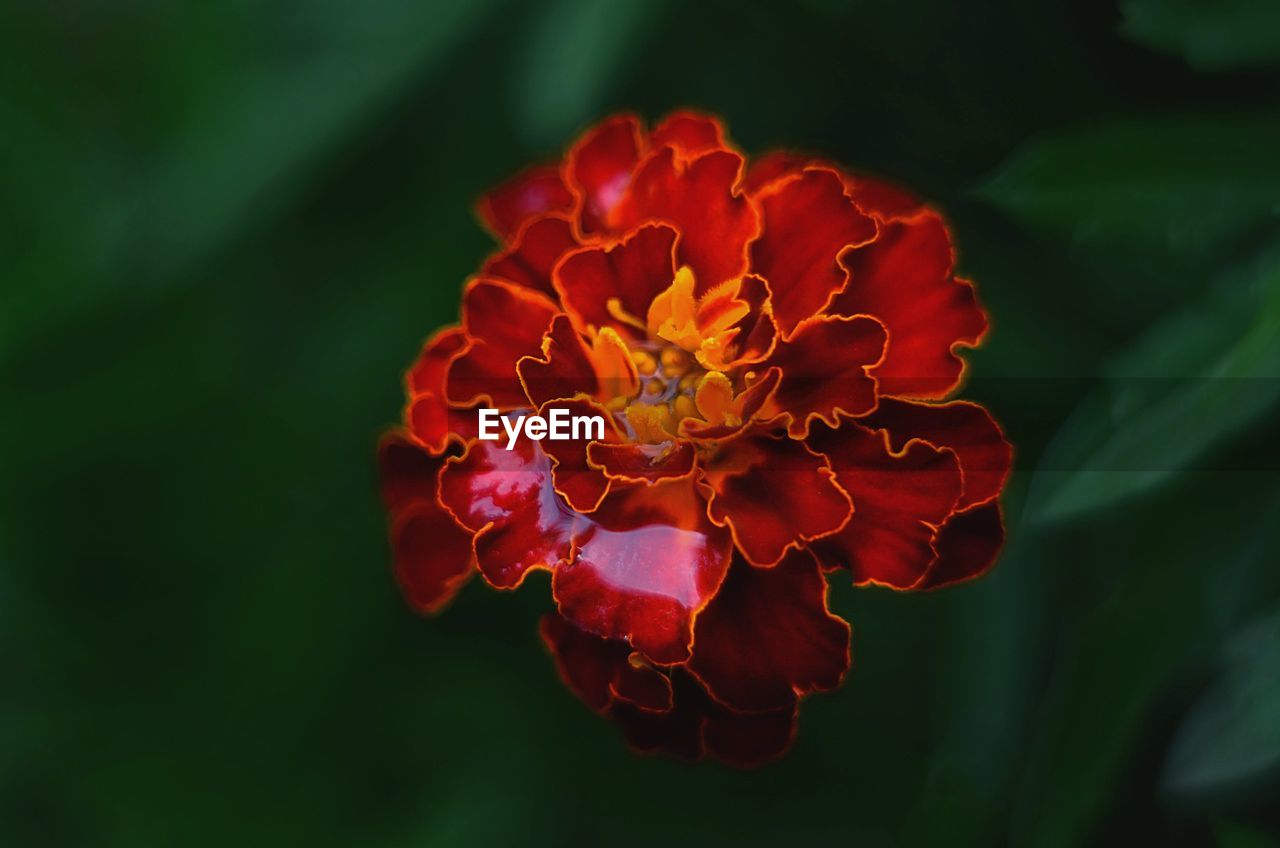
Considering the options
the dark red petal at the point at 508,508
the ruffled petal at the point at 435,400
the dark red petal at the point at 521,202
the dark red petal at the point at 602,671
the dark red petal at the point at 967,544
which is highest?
the dark red petal at the point at 521,202

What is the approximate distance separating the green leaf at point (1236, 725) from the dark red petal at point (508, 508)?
414mm

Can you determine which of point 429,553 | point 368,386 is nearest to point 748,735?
point 429,553

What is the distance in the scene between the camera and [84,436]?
1373mm

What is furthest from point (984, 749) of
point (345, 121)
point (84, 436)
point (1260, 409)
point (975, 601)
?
point (84, 436)

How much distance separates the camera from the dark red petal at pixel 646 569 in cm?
71

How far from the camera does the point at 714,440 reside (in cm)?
75

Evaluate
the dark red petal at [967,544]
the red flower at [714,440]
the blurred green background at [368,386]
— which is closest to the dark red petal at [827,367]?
the red flower at [714,440]

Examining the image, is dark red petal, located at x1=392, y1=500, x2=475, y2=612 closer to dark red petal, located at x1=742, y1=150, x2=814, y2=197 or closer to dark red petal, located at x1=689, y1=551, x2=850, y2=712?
dark red petal, located at x1=689, y1=551, x2=850, y2=712

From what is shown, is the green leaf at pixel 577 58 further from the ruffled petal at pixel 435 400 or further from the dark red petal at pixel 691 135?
the ruffled petal at pixel 435 400

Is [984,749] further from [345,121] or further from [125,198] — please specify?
[125,198]

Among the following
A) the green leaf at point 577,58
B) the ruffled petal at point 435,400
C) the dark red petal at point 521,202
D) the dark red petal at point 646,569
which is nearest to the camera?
the dark red petal at point 646,569

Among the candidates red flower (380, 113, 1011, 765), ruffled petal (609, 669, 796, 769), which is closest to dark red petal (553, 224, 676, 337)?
red flower (380, 113, 1011, 765)

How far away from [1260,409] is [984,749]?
365mm

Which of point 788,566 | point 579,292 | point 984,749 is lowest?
point 984,749
